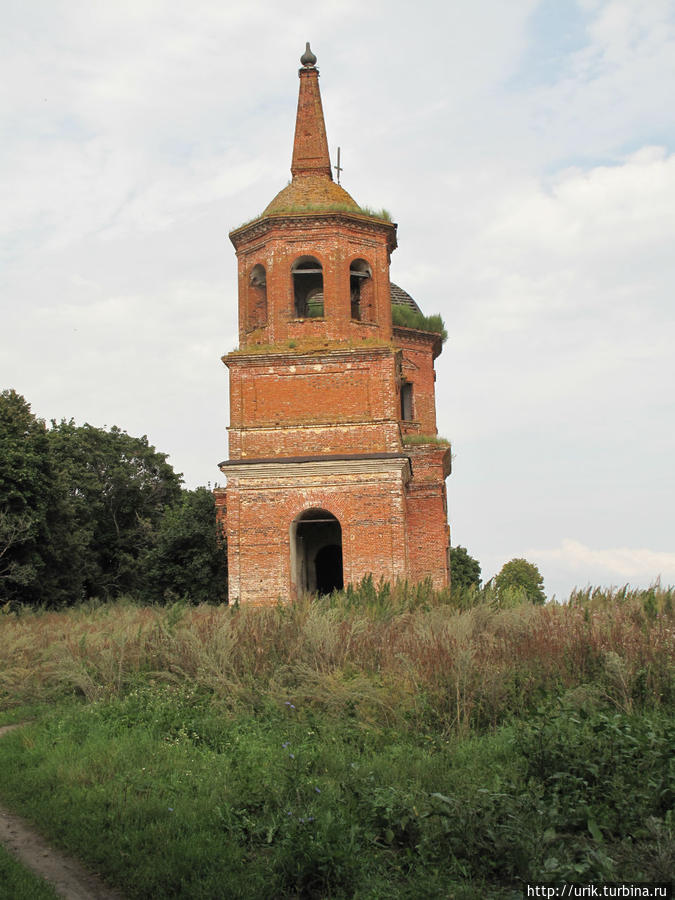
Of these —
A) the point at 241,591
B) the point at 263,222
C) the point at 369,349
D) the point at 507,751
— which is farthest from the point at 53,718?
the point at 263,222

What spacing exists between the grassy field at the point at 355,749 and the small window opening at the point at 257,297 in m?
10.3

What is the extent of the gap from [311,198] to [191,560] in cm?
1193

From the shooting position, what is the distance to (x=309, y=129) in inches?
902

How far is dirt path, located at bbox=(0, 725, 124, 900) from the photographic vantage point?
17.6 ft

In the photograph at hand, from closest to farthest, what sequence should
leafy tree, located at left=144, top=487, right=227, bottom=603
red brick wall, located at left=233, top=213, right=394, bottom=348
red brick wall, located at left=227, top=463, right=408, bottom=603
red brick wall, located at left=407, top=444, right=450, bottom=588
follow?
red brick wall, located at left=227, top=463, right=408, bottom=603 → red brick wall, located at left=233, top=213, right=394, bottom=348 → red brick wall, located at left=407, top=444, right=450, bottom=588 → leafy tree, located at left=144, top=487, right=227, bottom=603

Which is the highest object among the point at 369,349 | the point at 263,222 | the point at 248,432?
the point at 263,222

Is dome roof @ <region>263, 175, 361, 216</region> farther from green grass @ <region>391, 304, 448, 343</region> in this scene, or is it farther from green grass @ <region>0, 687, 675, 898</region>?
green grass @ <region>0, 687, 675, 898</region>

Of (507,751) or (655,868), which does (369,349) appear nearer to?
(507,751)

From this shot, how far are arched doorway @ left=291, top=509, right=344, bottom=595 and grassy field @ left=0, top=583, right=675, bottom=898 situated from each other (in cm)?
992

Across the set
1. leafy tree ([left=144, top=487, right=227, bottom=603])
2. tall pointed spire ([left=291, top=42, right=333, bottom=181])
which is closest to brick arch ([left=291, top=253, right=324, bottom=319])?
tall pointed spire ([left=291, top=42, right=333, bottom=181])

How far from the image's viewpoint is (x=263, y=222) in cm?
2089

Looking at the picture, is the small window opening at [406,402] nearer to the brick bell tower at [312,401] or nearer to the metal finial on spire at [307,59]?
the brick bell tower at [312,401]

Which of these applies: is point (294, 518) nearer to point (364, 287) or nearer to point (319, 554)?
point (319, 554)

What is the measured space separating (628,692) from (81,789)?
16.1ft
